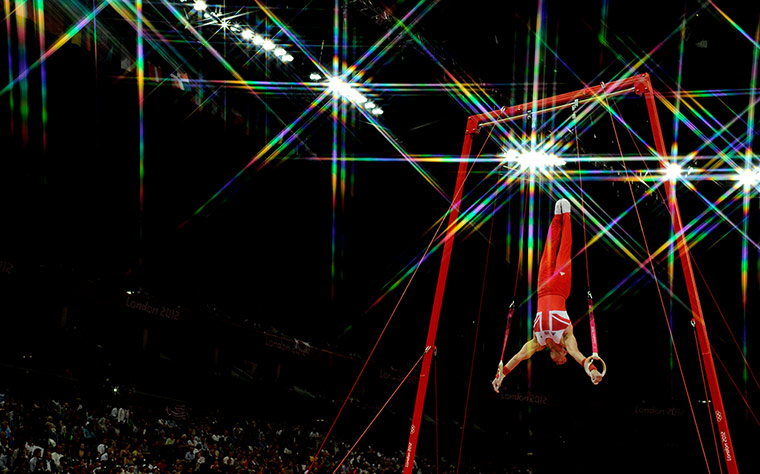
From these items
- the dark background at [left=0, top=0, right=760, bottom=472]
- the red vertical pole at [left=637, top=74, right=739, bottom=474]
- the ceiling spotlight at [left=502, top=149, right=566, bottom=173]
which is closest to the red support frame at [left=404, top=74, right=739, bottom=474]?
the red vertical pole at [left=637, top=74, right=739, bottom=474]

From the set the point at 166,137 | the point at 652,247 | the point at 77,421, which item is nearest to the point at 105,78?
the point at 166,137

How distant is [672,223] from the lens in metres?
6.68

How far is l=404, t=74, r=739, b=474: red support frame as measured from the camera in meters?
6.27

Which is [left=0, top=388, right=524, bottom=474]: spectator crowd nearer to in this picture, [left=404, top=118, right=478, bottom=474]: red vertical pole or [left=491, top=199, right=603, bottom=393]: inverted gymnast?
[left=404, top=118, right=478, bottom=474]: red vertical pole

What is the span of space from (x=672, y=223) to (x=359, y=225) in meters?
12.0

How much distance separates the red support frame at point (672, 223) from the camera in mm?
6273

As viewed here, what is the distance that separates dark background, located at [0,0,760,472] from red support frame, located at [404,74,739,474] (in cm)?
79

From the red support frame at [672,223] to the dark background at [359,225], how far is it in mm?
785

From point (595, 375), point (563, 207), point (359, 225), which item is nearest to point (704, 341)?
point (595, 375)

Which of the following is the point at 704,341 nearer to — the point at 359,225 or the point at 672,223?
the point at 672,223

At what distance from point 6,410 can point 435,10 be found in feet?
29.2

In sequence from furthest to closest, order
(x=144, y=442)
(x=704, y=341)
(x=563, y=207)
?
(x=144, y=442) → (x=563, y=207) → (x=704, y=341)

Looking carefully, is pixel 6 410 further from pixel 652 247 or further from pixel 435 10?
pixel 652 247

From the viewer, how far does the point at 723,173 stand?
45.8 feet
